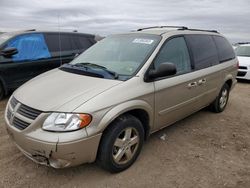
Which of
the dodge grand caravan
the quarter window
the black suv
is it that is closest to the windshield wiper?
the dodge grand caravan

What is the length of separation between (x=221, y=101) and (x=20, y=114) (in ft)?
14.2

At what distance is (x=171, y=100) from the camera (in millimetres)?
3867

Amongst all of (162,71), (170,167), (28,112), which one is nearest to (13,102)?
(28,112)

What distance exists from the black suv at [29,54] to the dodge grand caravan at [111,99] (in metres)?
2.74

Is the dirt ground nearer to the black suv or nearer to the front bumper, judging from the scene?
the front bumper

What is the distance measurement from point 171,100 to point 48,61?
405cm

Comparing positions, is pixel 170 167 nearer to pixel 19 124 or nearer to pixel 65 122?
pixel 65 122

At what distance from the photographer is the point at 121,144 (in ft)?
10.4

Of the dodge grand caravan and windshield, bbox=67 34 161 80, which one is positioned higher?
windshield, bbox=67 34 161 80

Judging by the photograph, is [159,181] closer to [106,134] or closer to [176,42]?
[106,134]

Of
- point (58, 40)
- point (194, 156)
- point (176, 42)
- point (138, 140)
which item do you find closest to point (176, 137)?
point (194, 156)

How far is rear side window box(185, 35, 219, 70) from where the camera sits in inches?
176

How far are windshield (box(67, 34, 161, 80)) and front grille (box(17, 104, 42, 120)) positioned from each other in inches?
42.6

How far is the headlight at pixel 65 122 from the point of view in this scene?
2.70 m
